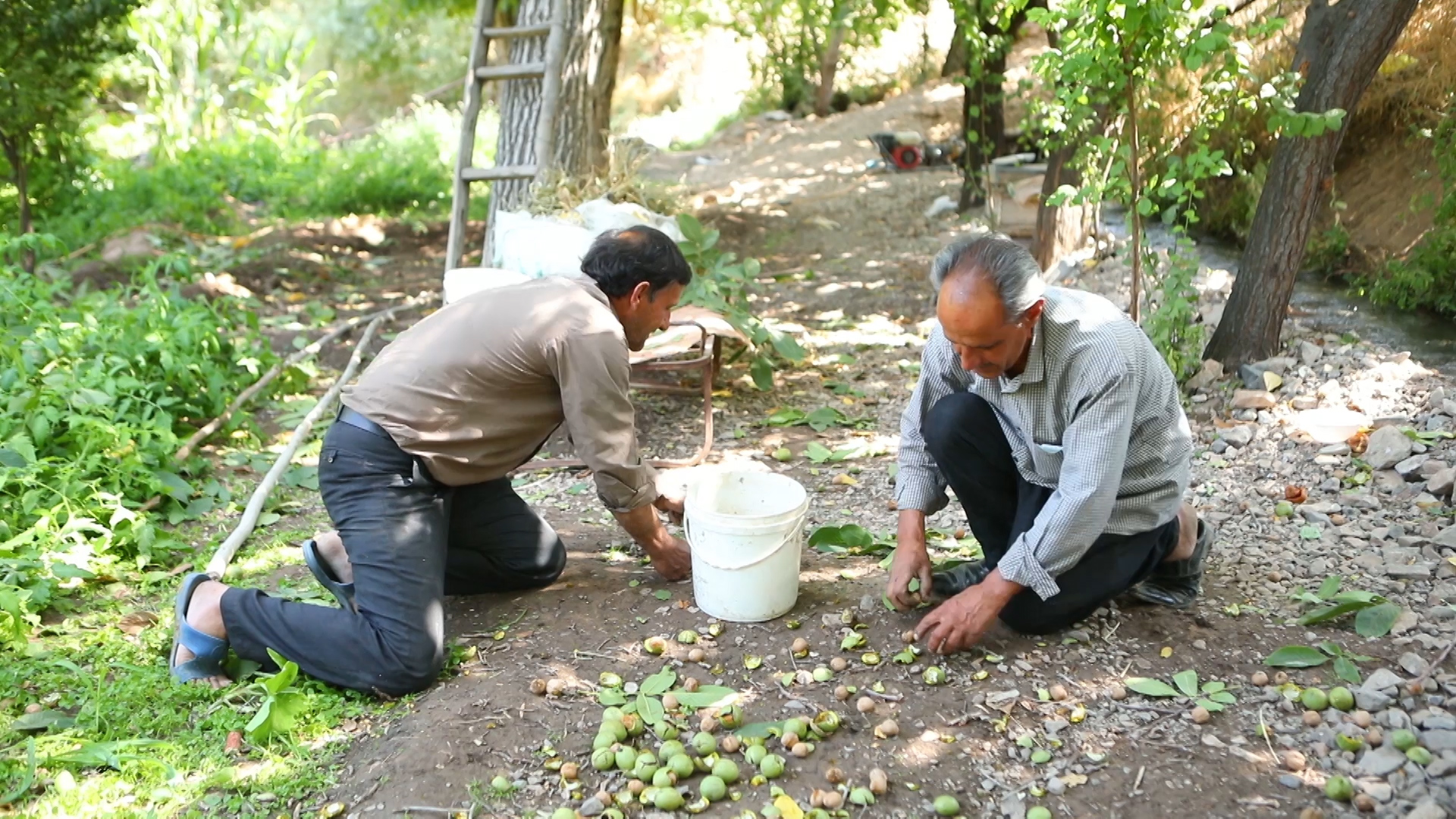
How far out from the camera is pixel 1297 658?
8.92ft

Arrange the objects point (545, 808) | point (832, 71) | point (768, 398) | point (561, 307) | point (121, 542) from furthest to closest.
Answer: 1. point (832, 71)
2. point (768, 398)
3. point (121, 542)
4. point (561, 307)
5. point (545, 808)

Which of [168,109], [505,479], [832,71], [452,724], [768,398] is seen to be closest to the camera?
[452,724]

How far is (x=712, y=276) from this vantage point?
5375mm

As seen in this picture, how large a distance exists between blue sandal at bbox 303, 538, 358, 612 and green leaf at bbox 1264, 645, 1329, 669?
7.90 feet

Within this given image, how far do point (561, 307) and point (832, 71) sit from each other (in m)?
11.7

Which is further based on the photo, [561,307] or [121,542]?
[121,542]

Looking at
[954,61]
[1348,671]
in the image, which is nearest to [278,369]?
[1348,671]

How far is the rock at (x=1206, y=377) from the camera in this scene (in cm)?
461

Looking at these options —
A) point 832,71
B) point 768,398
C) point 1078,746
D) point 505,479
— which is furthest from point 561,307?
point 832,71

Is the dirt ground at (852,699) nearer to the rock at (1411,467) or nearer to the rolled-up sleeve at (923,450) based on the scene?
the rolled-up sleeve at (923,450)

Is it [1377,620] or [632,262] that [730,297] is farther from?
[1377,620]

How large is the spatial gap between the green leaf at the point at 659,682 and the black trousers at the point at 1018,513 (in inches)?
34.5

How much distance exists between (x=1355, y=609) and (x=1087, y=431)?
103 cm

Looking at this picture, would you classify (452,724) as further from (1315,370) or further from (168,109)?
(168,109)
